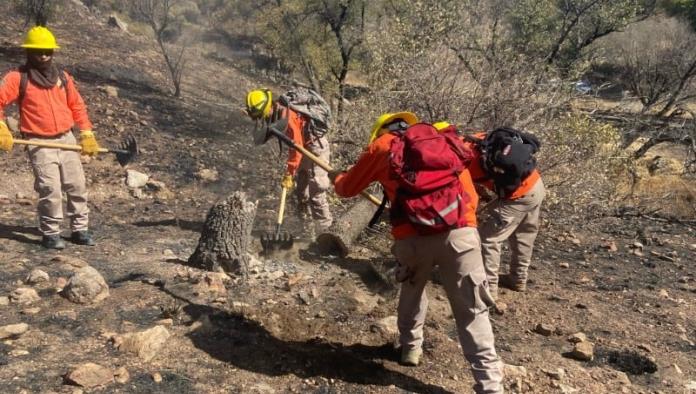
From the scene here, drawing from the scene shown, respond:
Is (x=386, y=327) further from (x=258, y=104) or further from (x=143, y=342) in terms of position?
(x=258, y=104)

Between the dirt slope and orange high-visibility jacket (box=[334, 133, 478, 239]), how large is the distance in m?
1.01

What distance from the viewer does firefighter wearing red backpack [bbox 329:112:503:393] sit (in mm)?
2674

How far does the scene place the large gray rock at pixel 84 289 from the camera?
3.57m

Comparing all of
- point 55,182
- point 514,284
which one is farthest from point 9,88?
point 514,284

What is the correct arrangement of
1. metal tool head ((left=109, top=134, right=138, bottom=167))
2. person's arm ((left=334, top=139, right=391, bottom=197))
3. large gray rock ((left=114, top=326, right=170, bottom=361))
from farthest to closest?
metal tool head ((left=109, top=134, right=138, bottom=167)) < large gray rock ((left=114, top=326, right=170, bottom=361)) < person's arm ((left=334, top=139, right=391, bottom=197))

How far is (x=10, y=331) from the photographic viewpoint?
10.3 ft

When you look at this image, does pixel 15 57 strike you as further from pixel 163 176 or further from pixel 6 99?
pixel 6 99

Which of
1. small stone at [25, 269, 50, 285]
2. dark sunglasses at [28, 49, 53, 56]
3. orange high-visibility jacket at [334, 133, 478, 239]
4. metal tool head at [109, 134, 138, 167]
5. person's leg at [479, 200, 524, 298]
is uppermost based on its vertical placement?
dark sunglasses at [28, 49, 53, 56]

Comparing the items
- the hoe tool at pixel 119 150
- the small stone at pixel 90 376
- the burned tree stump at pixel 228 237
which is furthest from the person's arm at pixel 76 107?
the small stone at pixel 90 376

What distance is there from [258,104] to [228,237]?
1.18 meters

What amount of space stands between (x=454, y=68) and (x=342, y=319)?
3.81 meters

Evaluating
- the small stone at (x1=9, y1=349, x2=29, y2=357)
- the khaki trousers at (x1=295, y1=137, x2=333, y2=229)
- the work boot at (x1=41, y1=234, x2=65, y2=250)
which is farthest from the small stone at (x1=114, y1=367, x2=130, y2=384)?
the khaki trousers at (x1=295, y1=137, x2=333, y2=229)

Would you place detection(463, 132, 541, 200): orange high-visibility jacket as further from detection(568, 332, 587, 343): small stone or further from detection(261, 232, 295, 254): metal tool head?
detection(261, 232, 295, 254): metal tool head

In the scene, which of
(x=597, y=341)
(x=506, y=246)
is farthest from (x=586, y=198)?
(x=597, y=341)
